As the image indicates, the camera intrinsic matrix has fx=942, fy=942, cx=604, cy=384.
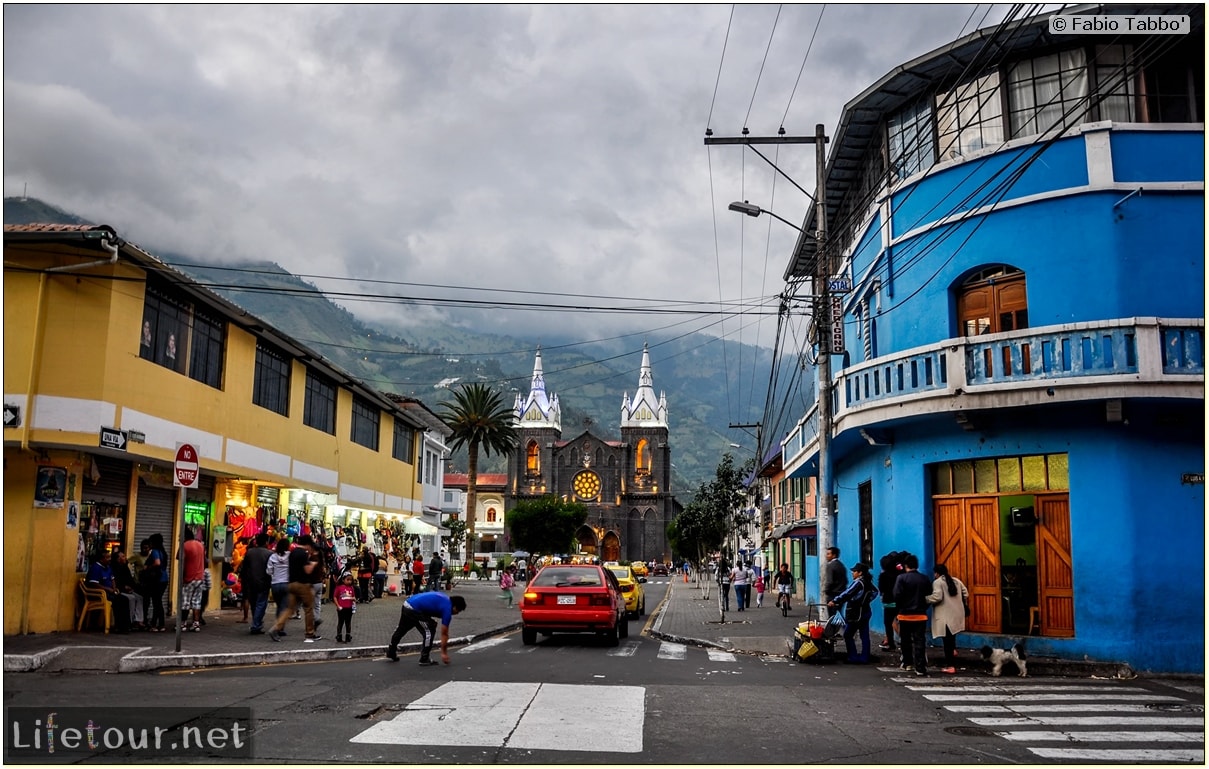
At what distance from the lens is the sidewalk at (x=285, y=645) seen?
41.4 ft

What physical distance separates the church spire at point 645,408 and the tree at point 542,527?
27.3 m

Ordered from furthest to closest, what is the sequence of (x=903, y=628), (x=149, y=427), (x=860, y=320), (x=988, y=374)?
(x=860, y=320) < (x=149, y=427) < (x=988, y=374) < (x=903, y=628)

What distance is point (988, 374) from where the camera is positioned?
49.6 feet

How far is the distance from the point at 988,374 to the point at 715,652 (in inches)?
274

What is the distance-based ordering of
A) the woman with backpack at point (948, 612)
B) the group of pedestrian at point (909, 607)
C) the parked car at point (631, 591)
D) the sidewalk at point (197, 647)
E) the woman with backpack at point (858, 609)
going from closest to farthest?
1. the sidewalk at point (197, 647)
2. the group of pedestrian at point (909, 607)
3. the woman with backpack at point (948, 612)
4. the woman with backpack at point (858, 609)
5. the parked car at point (631, 591)

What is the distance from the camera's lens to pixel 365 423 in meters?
34.2

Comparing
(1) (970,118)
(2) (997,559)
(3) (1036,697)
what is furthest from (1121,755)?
(1) (970,118)

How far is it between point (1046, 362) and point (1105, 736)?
6941 mm

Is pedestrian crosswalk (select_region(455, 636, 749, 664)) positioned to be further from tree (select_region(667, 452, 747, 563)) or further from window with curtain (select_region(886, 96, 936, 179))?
tree (select_region(667, 452, 747, 563))

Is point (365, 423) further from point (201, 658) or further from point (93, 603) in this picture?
point (201, 658)

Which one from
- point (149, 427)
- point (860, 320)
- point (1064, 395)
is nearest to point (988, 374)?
point (1064, 395)

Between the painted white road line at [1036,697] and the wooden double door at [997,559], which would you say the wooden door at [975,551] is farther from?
the painted white road line at [1036,697]

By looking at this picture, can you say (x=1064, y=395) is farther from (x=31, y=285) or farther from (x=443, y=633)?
(x=31, y=285)

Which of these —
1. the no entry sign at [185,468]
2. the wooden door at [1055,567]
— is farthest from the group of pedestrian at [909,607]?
the no entry sign at [185,468]
